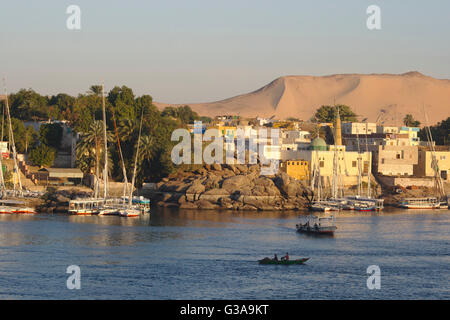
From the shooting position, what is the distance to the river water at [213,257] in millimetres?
33812

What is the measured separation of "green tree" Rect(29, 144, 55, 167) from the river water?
17808mm

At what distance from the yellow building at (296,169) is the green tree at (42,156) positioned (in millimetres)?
22438

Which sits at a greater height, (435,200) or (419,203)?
(435,200)

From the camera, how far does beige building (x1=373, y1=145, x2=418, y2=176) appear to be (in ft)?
262

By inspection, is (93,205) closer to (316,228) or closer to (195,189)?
(195,189)

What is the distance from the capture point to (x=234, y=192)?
218 feet

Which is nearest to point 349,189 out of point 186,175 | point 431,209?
point 431,209

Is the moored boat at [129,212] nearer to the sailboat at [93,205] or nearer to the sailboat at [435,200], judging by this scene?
the sailboat at [93,205]

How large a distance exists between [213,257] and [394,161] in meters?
43.1

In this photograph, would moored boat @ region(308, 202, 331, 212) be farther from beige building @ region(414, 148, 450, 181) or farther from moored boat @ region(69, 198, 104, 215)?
beige building @ region(414, 148, 450, 181)

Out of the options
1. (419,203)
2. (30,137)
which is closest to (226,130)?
(30,137)

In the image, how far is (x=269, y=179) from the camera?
67.8 meters

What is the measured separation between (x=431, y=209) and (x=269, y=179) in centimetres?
1551
